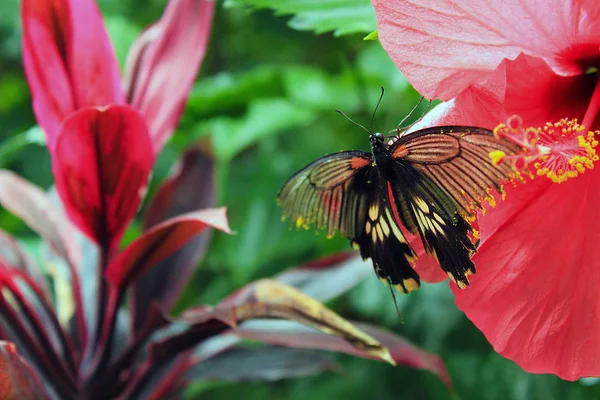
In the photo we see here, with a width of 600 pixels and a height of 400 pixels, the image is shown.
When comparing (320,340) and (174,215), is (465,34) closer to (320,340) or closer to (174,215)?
(320,340)

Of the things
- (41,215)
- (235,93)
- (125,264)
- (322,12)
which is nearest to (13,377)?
(125,264)

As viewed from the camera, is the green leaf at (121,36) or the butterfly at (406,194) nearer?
the butterfly at (406,194)

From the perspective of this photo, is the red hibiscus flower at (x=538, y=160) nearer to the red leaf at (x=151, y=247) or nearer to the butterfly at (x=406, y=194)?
the butterfly at (x=406, y=194)

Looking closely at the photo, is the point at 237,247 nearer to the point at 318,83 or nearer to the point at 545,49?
the point at 318,83

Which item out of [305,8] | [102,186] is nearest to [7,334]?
[102,186]

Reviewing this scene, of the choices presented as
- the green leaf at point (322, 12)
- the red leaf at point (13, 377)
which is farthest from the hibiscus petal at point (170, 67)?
the red leaf at point (13, 377)
